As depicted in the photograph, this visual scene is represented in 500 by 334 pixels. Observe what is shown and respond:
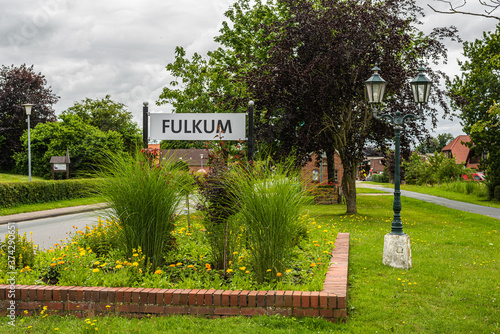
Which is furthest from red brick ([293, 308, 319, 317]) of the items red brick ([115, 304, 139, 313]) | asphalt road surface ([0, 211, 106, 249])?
asphalt road surface ([0, 211, 106, 249])

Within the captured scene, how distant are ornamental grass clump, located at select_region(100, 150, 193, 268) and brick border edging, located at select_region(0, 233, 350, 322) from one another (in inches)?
38.0

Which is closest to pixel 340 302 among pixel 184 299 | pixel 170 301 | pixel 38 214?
pixel 184 299

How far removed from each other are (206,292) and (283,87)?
12646 mm

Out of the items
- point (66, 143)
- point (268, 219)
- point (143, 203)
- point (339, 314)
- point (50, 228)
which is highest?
point (66, 143)

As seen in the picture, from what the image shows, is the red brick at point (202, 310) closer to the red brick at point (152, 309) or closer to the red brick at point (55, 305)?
the red brick at point (152, 309)

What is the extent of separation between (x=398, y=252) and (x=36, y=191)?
1953cm

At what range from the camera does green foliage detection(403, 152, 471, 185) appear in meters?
48.7

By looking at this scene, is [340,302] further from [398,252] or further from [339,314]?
[398,252]

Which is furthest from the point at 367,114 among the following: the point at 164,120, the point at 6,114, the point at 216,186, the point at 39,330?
the point at 6,114

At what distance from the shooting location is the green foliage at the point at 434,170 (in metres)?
48.7

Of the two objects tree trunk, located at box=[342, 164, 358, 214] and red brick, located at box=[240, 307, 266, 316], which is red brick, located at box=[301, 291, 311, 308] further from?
tree trunk, located at box=[342, 164, 358, 214]

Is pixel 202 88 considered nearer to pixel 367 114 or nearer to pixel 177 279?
pixel 367 114

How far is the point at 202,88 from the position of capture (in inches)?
1179

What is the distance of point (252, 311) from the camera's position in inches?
190
